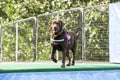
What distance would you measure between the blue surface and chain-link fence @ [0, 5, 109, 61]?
2717 mm

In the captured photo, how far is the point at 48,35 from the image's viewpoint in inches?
472

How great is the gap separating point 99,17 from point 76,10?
616 mm

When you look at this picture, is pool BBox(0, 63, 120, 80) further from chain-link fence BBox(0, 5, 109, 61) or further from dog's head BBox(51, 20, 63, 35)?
chain-link fence BBox(0, 5, 109, 61)

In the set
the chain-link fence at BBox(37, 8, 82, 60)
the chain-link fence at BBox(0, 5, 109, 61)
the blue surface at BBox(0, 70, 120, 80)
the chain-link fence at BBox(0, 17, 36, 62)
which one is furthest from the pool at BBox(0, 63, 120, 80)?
the chain-link fence at BBox(0, 17, 36, 62)

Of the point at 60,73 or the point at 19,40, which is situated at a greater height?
the point at 19,40

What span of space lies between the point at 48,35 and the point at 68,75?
3.99m

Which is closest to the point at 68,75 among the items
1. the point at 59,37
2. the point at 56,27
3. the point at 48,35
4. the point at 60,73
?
A: the point at 60,73

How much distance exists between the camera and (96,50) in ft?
36.8

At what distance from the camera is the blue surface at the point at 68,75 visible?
780 cm

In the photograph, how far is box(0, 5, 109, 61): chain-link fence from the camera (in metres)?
11.1

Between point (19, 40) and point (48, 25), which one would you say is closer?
point (48, 25)

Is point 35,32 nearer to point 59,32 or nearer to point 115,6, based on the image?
point 115,6

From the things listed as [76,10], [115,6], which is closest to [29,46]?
[76,10]

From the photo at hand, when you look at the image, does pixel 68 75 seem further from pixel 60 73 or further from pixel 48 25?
→ pixel 48 25
